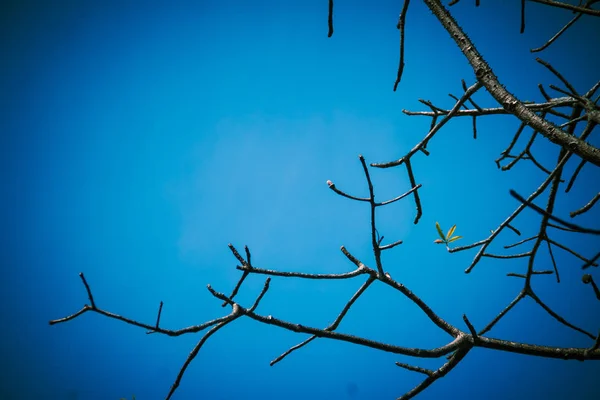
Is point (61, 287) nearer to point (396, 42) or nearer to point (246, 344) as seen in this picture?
point (246, 344)

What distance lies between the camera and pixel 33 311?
904 inches

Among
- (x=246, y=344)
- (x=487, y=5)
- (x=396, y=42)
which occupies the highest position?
(x=396, y=42)

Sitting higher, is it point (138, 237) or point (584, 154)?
point (138, 237)

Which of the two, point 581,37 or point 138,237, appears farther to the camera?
point 138,237

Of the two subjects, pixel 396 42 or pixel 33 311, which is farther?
pixel 33 311

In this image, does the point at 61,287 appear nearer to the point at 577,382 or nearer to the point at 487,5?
the point at 487,5

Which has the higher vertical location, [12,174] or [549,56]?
[12,174]

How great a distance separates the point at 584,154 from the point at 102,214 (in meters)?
26.5

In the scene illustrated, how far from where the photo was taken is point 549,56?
15.6 metres

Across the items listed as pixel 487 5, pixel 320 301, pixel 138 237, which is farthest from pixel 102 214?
pixel 487 5

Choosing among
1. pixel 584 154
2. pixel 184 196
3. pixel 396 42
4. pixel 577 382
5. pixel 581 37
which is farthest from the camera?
pixel 184 196

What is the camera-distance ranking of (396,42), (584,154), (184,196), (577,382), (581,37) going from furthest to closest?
1. (184,196)
2. (396,42)
3. (577,382)
4. (581,37)
5. (584,154)

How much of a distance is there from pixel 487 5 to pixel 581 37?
4098 mm

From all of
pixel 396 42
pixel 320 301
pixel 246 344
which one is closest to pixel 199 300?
pixel 246 344
